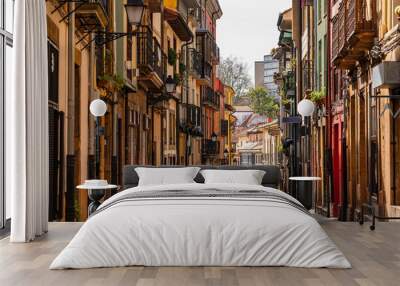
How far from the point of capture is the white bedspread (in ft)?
21.9

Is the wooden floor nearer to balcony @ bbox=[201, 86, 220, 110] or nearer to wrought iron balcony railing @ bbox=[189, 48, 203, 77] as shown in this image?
wrought iron balcony railing @ bbox=[189, 48, 203, 77]

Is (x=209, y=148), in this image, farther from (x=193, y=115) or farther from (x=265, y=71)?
(x=265, y=71)

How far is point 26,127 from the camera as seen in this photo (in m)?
8.38

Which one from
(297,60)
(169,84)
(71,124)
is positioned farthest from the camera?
(297,60)

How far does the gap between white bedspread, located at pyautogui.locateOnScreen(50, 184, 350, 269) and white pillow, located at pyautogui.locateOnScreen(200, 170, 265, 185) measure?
9.94 ft

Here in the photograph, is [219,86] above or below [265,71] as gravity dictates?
below

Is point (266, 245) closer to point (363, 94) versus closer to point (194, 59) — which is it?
point (363, 94)

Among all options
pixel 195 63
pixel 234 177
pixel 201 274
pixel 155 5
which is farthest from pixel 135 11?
pixel 195 63

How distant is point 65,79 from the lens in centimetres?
1269

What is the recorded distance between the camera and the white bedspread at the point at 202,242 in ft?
21.9

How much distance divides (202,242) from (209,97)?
116ft

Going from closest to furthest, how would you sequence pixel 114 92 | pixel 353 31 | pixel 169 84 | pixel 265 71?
1. pixel 353 31
2. pixel 114 92
3. pixel 169 84
4. pixel 265 71

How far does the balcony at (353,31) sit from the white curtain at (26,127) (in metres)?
6.33

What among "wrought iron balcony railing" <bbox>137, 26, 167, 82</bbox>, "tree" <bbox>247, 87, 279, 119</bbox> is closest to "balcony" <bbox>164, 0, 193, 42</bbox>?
"wrought iron balcony railing" <bbox>137, 26, 167, 82</bbox>
